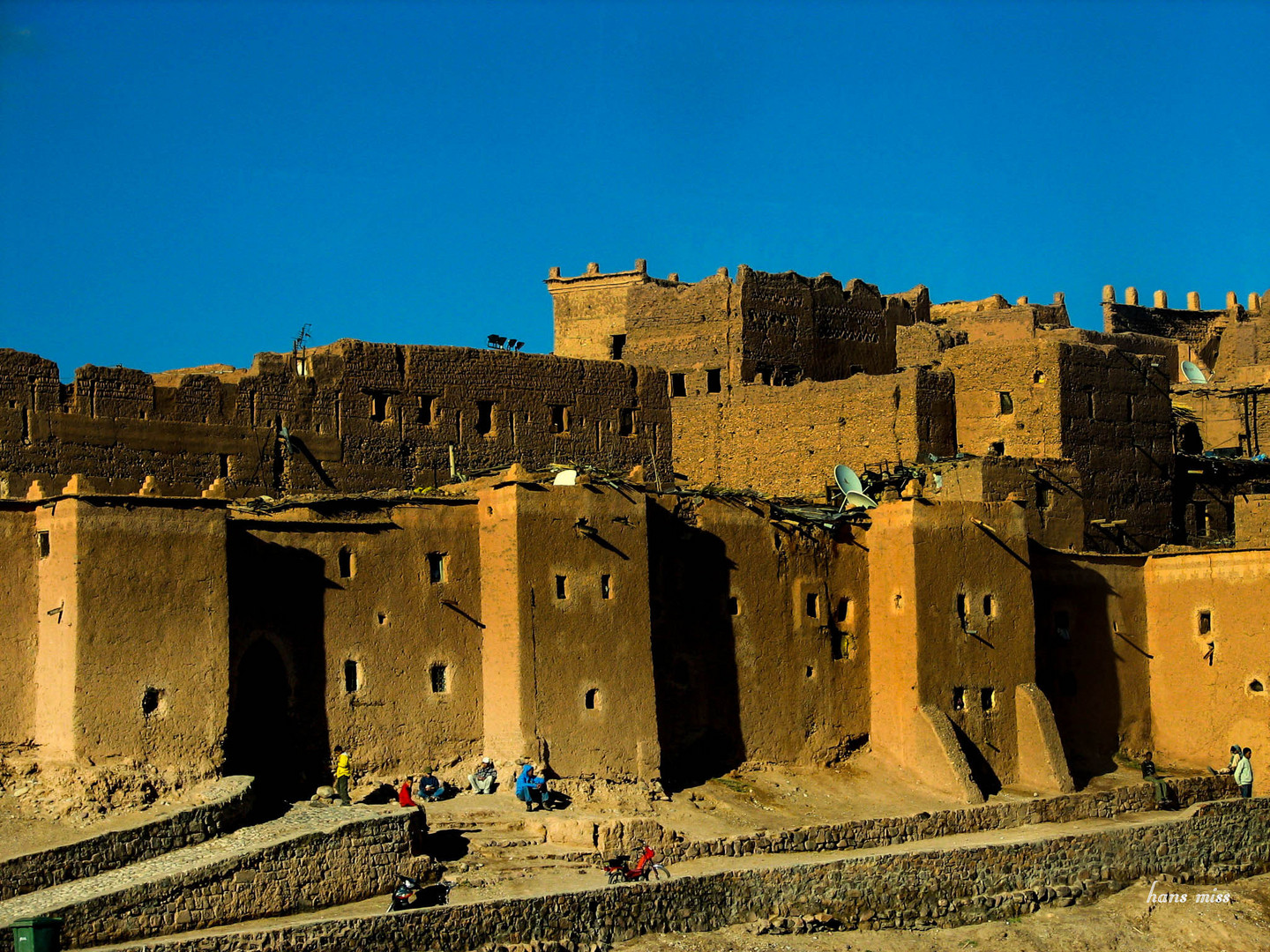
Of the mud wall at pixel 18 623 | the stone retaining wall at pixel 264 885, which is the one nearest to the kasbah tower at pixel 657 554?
the mud wall at pixel 18 623

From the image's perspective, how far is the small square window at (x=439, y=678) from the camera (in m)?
34.7

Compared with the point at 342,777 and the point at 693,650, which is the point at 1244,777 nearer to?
the point at 693,650

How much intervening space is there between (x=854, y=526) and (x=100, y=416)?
1423 cm

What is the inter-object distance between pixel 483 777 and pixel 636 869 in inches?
147

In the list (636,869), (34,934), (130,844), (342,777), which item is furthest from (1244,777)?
(34,934)

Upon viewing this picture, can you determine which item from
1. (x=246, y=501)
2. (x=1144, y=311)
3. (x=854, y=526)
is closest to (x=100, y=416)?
(x=246, y=501)

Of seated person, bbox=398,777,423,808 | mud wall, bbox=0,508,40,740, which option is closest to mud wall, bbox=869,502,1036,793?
seated person, bbox=398,777,423,808

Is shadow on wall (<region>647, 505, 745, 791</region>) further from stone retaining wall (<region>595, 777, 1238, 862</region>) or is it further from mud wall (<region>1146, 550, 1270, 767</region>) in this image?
mud wall (<region>1146, 550, 1270, 767</region>)

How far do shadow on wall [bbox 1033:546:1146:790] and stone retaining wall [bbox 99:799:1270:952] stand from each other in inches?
149

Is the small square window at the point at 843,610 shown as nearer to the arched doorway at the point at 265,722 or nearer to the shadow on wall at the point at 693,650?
the shadow on wall at the point at 693,650

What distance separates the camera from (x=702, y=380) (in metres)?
46.5

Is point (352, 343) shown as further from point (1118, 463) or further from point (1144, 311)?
point (1144, 311)

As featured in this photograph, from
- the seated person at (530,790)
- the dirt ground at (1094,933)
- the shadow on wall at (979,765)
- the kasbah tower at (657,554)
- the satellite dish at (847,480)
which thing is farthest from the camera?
the satellite dish at (847,480)

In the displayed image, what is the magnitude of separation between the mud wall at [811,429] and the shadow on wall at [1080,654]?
13.2ft
